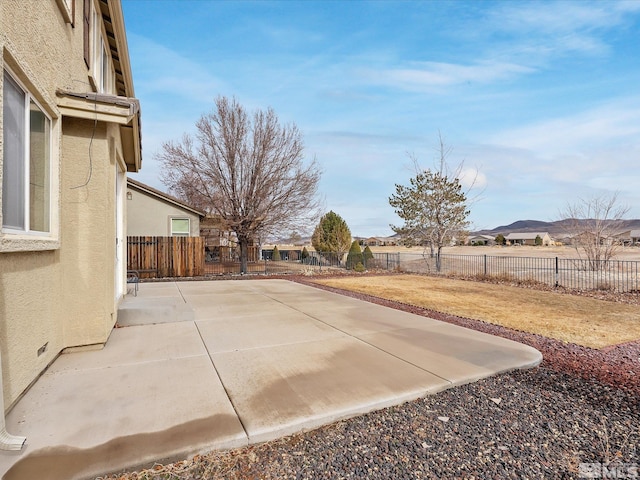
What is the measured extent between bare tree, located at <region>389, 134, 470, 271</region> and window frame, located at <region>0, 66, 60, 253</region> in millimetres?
17872

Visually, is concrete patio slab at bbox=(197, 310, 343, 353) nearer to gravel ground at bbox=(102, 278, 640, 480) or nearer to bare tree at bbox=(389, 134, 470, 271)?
gravel ground at bbox=(102, 278, 640, 480)

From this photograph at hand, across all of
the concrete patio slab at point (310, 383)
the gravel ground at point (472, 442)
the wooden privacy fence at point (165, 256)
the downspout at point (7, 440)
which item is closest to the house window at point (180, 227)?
the wooden privacy fence at point (165, 256)

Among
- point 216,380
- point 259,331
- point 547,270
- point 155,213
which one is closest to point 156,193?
point 155,213

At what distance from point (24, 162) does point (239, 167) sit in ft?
45.2

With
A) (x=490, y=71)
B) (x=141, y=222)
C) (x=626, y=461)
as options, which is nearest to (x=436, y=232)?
(x=490, y=71)

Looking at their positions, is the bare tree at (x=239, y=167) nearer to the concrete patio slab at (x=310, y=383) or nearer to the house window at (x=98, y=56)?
the house window at (x=98, y=56)

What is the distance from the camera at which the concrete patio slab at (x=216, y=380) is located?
91.2 inches

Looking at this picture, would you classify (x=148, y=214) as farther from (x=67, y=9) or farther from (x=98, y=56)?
(x=67, y=9)

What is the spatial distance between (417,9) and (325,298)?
8.17 metres

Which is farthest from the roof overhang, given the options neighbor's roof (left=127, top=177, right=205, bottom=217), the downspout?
neighbor's roof (left=127, top=177, right=205, bottom=217)

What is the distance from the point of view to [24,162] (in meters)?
3.09

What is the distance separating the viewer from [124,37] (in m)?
6.48

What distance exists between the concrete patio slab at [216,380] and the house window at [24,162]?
1611mm

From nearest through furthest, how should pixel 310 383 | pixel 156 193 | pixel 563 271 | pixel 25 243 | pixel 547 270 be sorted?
1. pixel 25 243
2. pixel 310 383
3. pixel 547 270
4. pixel 563 271
5. pixel 156 193
